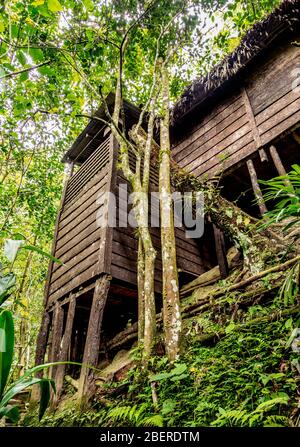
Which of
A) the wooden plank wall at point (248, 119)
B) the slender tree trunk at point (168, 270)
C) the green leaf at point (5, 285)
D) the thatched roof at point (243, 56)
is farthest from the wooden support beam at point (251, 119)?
the green leaf at point (5, 285)

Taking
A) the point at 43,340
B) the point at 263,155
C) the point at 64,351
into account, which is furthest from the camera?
the point at 43,340

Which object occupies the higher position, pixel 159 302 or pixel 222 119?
pixel 222 119

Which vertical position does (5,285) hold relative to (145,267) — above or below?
below

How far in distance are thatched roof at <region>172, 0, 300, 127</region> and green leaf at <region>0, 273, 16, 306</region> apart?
23.2 feet

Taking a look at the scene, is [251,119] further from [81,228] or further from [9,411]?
Result: [9,411]

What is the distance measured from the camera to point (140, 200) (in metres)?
4.70

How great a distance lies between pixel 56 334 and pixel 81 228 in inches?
98.1

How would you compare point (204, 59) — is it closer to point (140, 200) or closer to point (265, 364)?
point (140, 200)

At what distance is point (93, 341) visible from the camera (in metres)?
4.96

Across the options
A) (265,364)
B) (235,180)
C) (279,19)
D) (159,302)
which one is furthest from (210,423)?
(279,19)

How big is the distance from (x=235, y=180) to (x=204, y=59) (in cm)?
359

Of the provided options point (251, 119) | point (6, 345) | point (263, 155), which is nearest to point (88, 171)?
point (251, 119)

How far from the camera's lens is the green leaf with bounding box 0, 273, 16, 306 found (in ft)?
5.96

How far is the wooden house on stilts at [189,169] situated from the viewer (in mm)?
5996
